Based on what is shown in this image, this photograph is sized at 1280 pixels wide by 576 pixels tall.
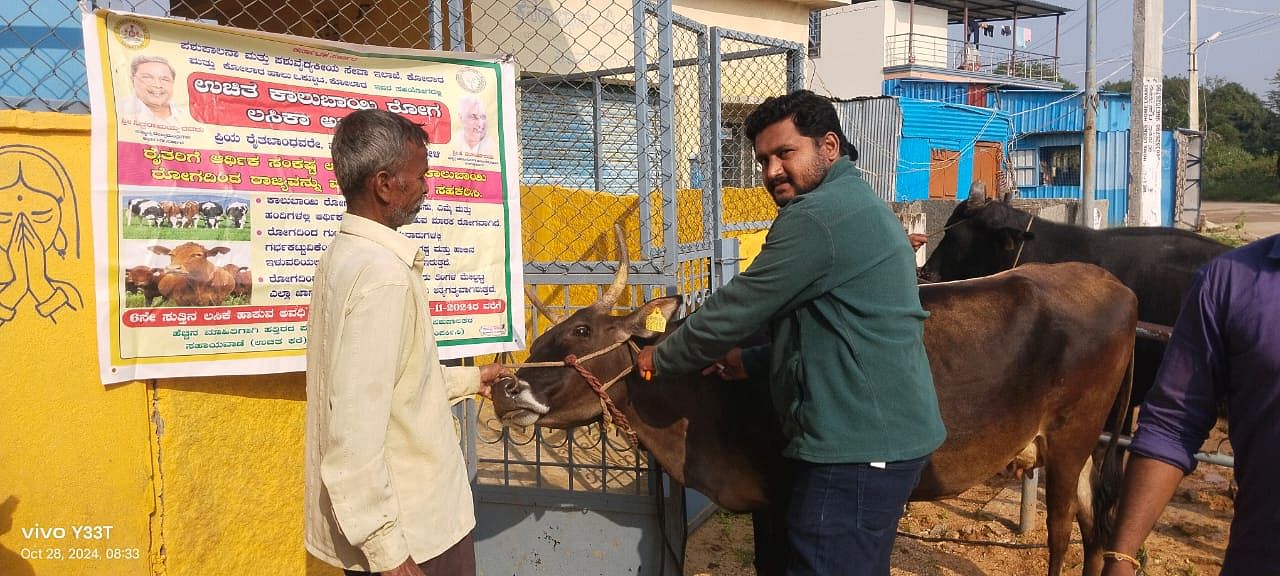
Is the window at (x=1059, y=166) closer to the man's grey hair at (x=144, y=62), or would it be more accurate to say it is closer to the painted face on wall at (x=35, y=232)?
the man's grey hair at (x=144, y=62)

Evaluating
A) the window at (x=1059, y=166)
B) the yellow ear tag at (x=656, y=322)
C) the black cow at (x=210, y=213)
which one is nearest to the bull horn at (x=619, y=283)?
the yellow ear tag at (x=656, y=322)

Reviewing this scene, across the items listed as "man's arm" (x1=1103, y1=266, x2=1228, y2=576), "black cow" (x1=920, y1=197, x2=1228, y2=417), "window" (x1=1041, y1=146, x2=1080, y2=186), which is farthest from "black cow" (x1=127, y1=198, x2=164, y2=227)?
"window" (x1=1041, y1=146, x2=1080, y2=186)

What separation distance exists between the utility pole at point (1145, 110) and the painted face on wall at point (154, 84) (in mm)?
9970

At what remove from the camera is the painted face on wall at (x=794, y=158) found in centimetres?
267

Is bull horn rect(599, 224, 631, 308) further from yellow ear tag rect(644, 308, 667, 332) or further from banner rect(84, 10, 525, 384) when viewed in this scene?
banner rect(84, 10, 525, 384)

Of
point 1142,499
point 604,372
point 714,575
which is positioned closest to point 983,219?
point 714,575

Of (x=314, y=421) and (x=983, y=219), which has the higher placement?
(x=983, y=219)

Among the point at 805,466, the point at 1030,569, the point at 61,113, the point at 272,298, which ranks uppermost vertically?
the point at 61,113

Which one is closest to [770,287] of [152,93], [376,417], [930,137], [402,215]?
[402,215]

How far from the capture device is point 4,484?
3113 mm

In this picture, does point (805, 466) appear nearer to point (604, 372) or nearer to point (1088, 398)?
point (604, 372)

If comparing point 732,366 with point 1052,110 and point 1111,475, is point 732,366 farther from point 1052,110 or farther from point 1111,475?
point 1052,110

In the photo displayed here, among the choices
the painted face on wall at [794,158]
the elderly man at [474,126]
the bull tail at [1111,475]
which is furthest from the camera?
the bull tail at [1111,475]

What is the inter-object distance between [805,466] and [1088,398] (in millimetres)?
2348
